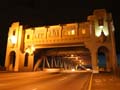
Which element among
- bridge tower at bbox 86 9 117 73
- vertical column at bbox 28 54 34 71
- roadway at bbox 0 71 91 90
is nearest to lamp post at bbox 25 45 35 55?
vertical column at bbox 28 54 34 71

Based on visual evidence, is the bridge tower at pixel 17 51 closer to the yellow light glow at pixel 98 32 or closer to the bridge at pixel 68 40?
the bridge at pixel 68 40

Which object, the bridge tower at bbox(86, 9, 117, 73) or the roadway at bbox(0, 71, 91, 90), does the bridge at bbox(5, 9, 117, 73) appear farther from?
the roadway at bbox(0, 71, 91, 90)

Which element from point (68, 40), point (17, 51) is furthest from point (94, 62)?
point (17, 51)

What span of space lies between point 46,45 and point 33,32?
681cm

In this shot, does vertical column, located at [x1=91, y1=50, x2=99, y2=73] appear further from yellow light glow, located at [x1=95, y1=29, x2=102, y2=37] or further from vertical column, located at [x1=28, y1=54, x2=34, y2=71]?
vertical column, located at [x1=28, y1=54, x2=34, y2=71]

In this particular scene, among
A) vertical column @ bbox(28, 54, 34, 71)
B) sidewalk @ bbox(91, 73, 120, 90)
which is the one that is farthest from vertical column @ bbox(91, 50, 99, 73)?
sidewalk @ bbox(91, 73, 120, 90)

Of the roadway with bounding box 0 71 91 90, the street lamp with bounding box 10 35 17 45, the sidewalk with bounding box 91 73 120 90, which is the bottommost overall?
the sidewalk with bounding box 91 73 120 90

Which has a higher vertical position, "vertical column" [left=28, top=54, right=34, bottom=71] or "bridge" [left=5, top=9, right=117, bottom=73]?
"bridge" [left=5, top=9, right=117, bottom=73]

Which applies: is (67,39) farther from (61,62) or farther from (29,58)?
(61,62)

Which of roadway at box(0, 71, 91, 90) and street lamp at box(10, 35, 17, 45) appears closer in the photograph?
roadway at box(0, 71, 91, 90)

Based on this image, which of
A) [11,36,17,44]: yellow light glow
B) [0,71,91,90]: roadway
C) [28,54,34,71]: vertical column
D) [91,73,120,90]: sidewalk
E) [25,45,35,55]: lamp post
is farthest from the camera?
[11,36,17,44]: yellow light glow

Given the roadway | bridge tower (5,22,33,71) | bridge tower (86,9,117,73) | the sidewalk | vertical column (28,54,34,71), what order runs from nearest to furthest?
1. the roadway
2. the sidewalk
3. bridge tower (86,9,117,73)
4. bridge tower (5,22,33,71)
5. vertical column (28,54,34,71)

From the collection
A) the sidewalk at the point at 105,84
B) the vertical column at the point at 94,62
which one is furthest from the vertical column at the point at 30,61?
the sidewalk at the point at 105,84

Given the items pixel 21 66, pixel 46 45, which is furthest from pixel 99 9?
pixel 21 66
